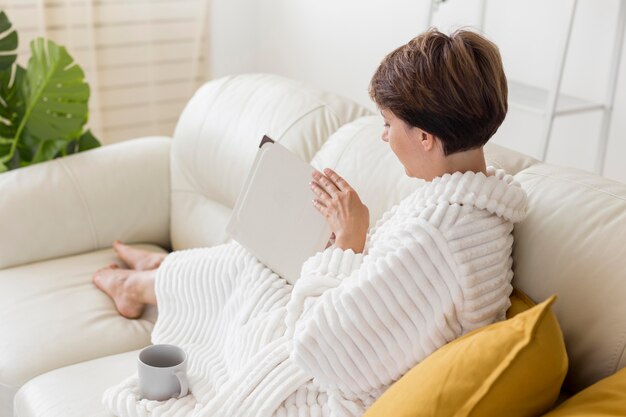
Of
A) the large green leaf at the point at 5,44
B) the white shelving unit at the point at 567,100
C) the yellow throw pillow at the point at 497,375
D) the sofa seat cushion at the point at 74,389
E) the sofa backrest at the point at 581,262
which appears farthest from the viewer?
the large green leaf at the point at 5,44

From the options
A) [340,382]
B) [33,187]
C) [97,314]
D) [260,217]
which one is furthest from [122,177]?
[340,382]

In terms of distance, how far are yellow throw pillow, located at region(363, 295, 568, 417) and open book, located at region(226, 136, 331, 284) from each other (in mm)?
603

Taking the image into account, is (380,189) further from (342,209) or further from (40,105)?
(40,105)

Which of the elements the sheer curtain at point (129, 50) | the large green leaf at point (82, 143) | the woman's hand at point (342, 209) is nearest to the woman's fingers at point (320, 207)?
the woman's hand at point (342, 209)

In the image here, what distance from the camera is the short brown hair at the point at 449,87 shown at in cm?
131

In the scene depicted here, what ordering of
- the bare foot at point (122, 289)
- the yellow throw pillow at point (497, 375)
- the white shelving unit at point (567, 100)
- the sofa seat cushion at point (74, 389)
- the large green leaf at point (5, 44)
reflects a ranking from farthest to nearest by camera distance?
1. the large green leaf at point (5, 44)
2. the white shelving unit at point (567, 100)
3. the bare foot at point (122, 289)
4. the sofa seat cushion at point (74, 389)
5. the yellow throw pillow at point (497, 375)

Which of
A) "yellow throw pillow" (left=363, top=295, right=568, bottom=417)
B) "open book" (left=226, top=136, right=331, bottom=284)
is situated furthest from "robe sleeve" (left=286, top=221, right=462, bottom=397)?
"open book" (left=226, top=136, right=331, bottom=284)

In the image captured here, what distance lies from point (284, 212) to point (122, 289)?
0.55 metres

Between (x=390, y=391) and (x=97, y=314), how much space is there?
39.3 inches

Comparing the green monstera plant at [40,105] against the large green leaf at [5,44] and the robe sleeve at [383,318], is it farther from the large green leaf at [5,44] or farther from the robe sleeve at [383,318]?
the robe sleeve at [383,318]

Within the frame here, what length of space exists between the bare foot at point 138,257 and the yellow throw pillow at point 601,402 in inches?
51.2

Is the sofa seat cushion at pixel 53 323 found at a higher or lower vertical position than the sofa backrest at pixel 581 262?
lower

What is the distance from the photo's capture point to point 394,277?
131 centimetres

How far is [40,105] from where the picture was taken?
7.93 ft
